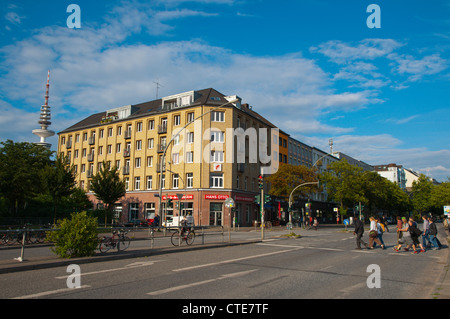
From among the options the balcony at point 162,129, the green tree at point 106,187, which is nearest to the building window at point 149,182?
the balcony at point 162,129

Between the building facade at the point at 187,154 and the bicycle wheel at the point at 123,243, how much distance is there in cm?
2661

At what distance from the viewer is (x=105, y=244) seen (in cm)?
1300

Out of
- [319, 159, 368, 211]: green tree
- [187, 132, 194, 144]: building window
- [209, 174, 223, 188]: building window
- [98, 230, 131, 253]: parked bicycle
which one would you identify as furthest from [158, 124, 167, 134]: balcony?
[98, 230, 131, 253]: parked bicycle

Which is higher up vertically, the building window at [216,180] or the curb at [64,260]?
the building window at [216,180]

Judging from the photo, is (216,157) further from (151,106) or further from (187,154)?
(151,106)

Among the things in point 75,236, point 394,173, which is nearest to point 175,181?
point 75,236

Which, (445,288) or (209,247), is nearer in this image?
(445,288)

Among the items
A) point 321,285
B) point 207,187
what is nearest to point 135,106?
point 207,187

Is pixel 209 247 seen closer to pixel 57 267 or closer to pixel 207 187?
pixel 57 267

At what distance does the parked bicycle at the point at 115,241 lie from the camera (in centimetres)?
1284

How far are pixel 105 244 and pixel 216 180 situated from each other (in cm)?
3302

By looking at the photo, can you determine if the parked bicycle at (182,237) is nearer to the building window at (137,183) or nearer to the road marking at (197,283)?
the road marking at (197,283)
